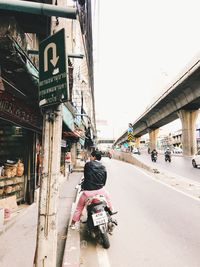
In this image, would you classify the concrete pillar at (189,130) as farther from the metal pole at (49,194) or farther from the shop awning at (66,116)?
the metal pole at (49,194)

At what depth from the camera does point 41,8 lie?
3219 millimetres

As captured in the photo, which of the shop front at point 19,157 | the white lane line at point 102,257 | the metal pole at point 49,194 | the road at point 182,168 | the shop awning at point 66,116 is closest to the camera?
the metal pole at point 49,194

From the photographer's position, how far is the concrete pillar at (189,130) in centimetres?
3803

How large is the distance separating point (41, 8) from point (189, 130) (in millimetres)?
38751

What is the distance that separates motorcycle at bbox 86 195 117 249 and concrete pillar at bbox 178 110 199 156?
3554cm

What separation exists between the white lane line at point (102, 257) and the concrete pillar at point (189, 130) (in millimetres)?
36028

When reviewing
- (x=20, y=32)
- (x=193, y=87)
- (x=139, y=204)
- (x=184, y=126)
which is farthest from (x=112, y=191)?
(x=184, y=126)

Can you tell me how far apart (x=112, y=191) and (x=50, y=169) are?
8.84m

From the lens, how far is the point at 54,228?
Answer: 3014 mm

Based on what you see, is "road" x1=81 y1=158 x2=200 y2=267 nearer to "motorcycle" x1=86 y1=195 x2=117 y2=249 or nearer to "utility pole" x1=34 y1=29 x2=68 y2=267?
"motorcycle" x1=86 y1=195 x2=117 y2=249

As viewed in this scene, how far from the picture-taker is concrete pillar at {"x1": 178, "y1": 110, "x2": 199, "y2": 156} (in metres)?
38.0

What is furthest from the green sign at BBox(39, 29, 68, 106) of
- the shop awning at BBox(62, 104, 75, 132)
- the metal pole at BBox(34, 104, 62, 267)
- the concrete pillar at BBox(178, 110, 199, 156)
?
the concrete pillar at BBox(178, 110, 199, 156)

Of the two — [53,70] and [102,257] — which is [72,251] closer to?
[102,257]

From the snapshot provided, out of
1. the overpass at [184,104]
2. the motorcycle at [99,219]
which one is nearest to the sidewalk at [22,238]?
the motorcycle at [99,219]
